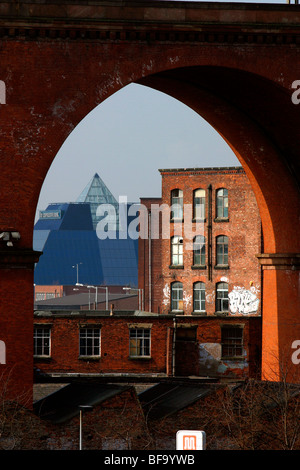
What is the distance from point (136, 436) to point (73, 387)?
18.3 ft

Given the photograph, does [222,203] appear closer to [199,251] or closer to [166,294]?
[199,251]

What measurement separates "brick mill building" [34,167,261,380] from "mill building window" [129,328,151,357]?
0.16 feet

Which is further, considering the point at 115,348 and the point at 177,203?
the point at 177,203

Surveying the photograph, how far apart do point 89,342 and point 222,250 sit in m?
25.0

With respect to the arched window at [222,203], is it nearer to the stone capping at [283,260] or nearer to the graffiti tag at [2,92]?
the stone capping at [283,260]

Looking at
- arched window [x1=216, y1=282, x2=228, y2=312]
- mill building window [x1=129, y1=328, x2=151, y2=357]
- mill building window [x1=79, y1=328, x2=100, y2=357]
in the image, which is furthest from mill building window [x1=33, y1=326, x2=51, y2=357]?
arched window [x1=216, y1=282, x2=228, y2=312]

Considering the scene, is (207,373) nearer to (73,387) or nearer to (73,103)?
(73,387)

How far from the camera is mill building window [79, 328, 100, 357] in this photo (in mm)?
46844

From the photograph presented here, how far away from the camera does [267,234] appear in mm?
32812

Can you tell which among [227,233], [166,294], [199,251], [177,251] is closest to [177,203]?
[199,251]

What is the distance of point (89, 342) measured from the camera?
155 ft

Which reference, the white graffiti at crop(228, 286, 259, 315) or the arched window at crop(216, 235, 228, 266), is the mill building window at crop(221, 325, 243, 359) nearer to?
the white graffiti at crop(228, 286, 259, 315)

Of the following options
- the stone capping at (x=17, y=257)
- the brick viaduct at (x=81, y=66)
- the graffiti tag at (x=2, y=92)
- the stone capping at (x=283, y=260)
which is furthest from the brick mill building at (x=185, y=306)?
the graffiti tag at (x=2, y=92)

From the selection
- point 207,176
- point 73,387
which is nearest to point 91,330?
point 73,387
